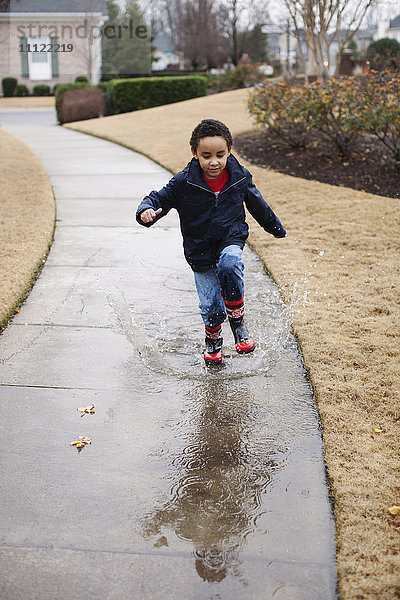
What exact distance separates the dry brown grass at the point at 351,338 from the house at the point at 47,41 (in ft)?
87.1

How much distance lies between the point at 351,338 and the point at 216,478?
1.85m

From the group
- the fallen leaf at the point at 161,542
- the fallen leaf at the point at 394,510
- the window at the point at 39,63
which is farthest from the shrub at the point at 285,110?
the window at the point at 39,63

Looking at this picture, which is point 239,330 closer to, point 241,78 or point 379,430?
point 379,430

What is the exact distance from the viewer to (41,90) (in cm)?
3334

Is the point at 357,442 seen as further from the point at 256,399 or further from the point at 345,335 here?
the point at 345,335

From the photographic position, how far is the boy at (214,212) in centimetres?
363

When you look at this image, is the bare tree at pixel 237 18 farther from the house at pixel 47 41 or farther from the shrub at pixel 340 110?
the shrub at pixel 340 110

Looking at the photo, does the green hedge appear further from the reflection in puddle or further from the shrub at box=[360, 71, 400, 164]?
the reflection in puddle

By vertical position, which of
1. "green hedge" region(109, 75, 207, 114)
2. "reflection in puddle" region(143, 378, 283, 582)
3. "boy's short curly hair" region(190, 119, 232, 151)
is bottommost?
"reflection in puddle" region(143, 378, 283, 582)

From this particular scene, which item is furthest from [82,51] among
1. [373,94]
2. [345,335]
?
[345,335]

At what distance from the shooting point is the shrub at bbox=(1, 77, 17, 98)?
33.2 metres

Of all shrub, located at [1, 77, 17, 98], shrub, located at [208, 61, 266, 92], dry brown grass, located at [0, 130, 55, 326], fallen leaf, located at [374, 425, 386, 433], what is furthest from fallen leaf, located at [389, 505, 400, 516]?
shrub, located at [1, 77, 17, 98]

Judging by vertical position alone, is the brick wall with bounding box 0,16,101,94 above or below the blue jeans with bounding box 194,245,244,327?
above

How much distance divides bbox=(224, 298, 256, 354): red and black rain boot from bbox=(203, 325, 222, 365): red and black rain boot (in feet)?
0.38
